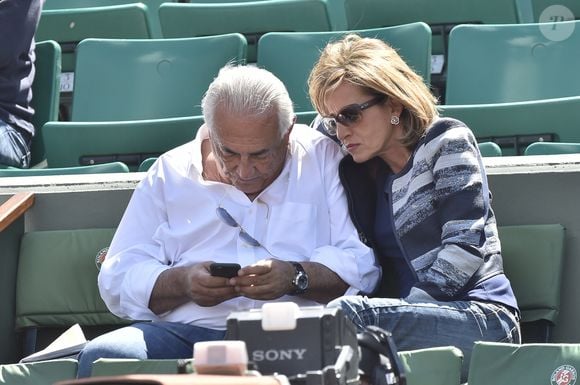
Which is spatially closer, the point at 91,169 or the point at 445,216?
the point at 445,216

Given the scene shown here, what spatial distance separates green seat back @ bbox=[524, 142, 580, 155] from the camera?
376 centimetres

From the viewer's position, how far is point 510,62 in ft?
15.3

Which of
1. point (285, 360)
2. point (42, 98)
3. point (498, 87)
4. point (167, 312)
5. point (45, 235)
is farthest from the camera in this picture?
point (42, 98)

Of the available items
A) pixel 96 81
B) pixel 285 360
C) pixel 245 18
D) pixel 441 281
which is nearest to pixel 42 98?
pixel 96 81

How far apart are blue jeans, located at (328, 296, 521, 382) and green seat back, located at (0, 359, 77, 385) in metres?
0.71

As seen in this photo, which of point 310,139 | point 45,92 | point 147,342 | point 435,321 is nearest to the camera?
point 435,321

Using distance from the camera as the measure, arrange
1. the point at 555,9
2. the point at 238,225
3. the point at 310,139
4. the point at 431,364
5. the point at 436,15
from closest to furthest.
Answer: the point at 431,364
the point at 238,225
the point at 310,139
the point at 436,15
the point at 555,9

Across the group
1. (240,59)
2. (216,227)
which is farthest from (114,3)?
(216,227)

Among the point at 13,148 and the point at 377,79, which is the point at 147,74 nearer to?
the point at 13,148

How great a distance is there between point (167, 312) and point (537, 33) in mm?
2104

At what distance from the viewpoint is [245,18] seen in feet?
17.1

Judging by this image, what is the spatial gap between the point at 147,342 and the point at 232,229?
430 mm

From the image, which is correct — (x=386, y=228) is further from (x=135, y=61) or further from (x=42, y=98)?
(x=42, y=98)

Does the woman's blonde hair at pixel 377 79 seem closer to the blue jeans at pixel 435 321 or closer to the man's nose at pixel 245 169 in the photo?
the man's nose at pixel 245 169
